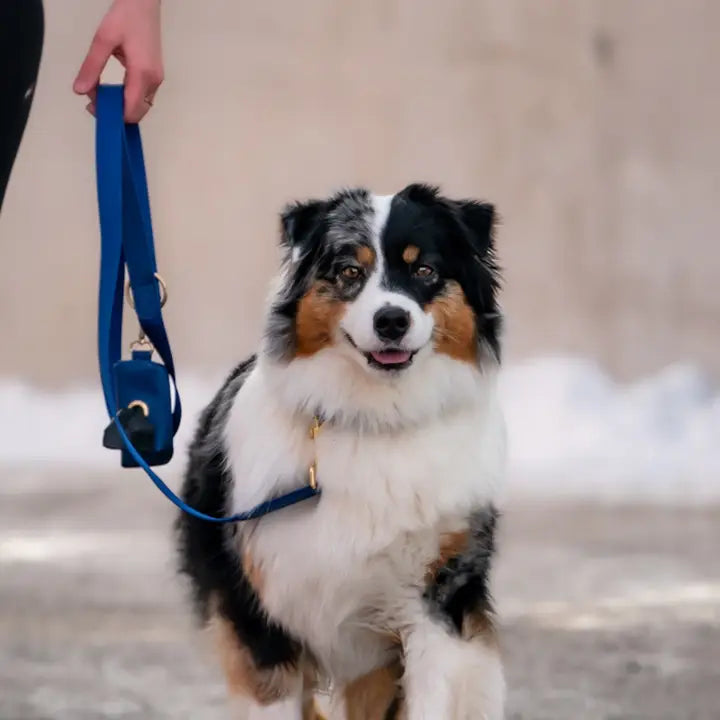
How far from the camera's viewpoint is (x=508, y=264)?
159 inches

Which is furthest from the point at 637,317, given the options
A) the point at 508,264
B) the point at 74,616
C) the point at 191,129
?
the point at 74,616

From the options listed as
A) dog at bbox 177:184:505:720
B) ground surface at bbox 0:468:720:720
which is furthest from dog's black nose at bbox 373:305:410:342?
ground surface at bbox 0:468:720:720

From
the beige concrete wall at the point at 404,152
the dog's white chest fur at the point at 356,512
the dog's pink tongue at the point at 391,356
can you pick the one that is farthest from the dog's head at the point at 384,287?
the beige concrete wall at the point at 404,152

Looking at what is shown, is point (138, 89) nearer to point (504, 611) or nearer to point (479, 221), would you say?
point (479, 221)

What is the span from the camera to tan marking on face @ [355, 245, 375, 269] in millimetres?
2111

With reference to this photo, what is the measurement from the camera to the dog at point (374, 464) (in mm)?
2096

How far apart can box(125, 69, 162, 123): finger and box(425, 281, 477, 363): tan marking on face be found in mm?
571

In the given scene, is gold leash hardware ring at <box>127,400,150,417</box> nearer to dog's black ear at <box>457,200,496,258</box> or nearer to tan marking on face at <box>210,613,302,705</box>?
tan marking on face at <box>210,613,302,705</box>

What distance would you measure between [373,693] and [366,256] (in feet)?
2.73

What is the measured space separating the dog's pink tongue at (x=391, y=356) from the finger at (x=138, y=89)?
0.54 meters

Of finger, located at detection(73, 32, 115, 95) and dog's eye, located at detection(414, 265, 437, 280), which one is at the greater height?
finger, located at detection(73, 32, 115, 95)

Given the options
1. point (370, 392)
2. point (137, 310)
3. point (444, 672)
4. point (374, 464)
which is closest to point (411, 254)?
point (370, 392)

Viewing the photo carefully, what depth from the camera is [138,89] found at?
1920 mm

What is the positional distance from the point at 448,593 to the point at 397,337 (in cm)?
45
